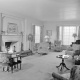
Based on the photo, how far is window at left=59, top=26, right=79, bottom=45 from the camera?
36.7 feet

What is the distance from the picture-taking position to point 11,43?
7645 millimetres

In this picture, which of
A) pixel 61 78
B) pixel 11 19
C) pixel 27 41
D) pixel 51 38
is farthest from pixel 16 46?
pixel 61 78

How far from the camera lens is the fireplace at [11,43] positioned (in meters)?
6.89

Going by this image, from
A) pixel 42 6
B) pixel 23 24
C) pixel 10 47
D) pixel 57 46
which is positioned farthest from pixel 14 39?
pixel 57 46

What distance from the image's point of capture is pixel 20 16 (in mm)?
8047

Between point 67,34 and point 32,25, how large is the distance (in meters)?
3.90

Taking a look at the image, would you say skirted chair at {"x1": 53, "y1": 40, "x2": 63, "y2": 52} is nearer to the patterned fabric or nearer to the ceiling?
the ceiling

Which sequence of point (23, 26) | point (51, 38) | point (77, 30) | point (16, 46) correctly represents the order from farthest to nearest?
point (51, 38)
point (77, 30)
point (23, 26)
point (16, 46)

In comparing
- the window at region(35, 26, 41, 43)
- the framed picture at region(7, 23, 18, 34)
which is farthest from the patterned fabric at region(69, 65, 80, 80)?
the window at region(35, 26, 41, 43)

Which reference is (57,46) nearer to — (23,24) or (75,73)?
(23,24)

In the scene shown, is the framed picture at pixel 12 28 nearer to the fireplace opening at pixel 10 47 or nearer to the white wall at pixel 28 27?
the fireplace opening at pixel 10 47

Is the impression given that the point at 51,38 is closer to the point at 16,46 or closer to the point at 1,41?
the point at 16,46

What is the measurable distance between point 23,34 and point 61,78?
6.69 m

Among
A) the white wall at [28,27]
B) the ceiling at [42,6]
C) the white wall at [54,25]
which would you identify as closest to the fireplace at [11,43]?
the white wall at [28,27]
